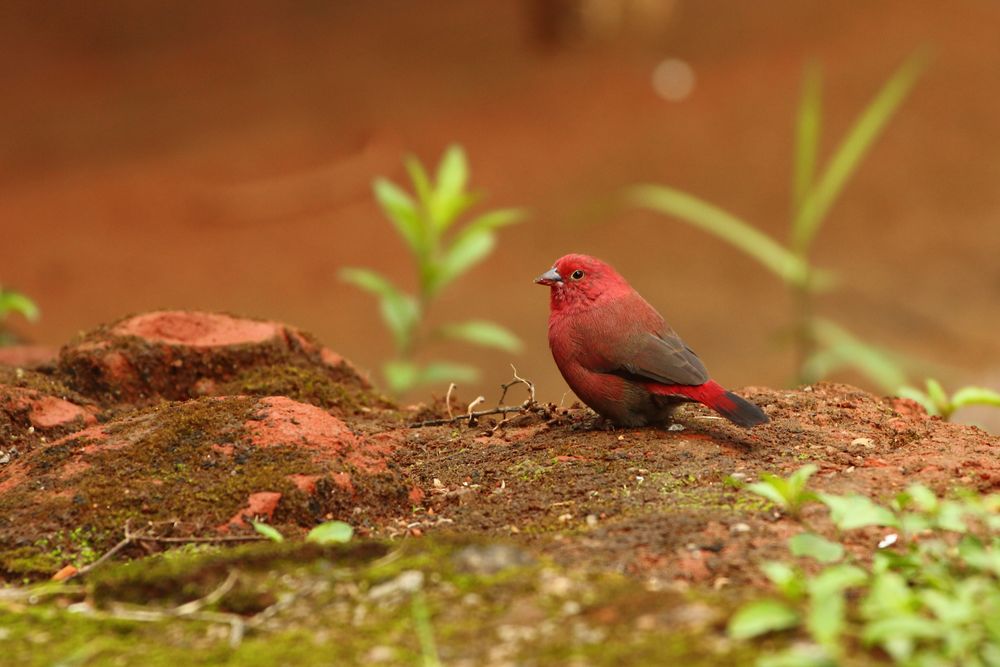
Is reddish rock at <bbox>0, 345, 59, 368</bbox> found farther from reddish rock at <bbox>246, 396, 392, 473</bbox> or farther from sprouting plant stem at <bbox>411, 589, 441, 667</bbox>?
sprouting plant stem at <bbox>411, 589, 441, 667</bbox>

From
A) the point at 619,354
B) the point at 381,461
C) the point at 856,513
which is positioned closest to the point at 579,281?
the point at 619,354

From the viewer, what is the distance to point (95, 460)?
3.21m

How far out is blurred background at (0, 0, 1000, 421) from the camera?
30.0ft

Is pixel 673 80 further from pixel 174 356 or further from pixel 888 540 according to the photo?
pixel 888 540

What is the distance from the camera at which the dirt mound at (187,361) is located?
3.90 meters

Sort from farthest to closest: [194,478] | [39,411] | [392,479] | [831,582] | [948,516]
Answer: [39,411] → [392,479] → [194,478] → [948,516] → [831,582]

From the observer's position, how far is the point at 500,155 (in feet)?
35.4

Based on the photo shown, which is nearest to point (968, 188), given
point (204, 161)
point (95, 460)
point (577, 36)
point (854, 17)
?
point (854, 17)


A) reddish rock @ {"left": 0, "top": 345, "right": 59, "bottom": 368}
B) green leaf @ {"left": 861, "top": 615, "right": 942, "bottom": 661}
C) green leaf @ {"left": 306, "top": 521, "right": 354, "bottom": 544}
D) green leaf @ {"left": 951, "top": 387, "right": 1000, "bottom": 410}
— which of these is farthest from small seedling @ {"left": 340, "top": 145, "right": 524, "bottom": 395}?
green leaf @ {"left": 861, "top": 615, "right": 942, "bottom": 661}

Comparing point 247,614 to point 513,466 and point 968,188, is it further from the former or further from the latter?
point 968,188

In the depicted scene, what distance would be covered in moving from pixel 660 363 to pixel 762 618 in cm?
177

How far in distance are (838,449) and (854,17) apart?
994 cm

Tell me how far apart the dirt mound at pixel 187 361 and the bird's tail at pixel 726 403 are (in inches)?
47.1

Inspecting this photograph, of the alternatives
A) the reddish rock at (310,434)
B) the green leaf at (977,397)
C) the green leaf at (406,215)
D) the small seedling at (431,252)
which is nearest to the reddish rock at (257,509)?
the reddish rock at (310,434)
